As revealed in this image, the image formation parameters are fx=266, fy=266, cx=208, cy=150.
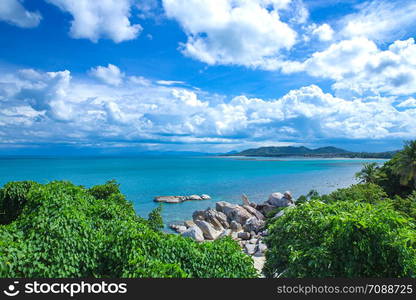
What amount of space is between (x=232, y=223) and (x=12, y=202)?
1079 inches

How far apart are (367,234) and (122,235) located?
7.21m

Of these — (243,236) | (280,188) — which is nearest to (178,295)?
(243,236)

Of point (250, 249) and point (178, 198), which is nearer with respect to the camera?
point (250, 249)

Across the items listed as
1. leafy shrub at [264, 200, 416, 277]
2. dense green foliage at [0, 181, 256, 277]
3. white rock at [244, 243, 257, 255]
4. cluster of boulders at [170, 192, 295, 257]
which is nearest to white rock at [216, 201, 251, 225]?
cluster of boulders at [170, 192, 295, 257]

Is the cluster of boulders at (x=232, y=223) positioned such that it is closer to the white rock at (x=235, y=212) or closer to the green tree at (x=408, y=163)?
the white rock at (x=235, y=212)

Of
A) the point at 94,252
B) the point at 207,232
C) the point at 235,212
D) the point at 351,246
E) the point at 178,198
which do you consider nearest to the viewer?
the point at 351,246

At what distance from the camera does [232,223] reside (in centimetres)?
3700

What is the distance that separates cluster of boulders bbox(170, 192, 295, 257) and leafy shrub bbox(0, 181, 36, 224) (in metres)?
17.2

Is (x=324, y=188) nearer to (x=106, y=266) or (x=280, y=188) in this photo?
(x=280, y=188)

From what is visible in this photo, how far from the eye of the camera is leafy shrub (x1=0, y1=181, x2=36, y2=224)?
14609mm

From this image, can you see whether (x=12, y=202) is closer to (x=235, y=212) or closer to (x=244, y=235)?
(x=244, y=235)

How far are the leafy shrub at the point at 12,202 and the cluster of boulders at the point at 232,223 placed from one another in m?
17.2

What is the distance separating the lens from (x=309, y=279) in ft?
21.5

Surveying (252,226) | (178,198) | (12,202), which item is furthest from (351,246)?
(178,198)
